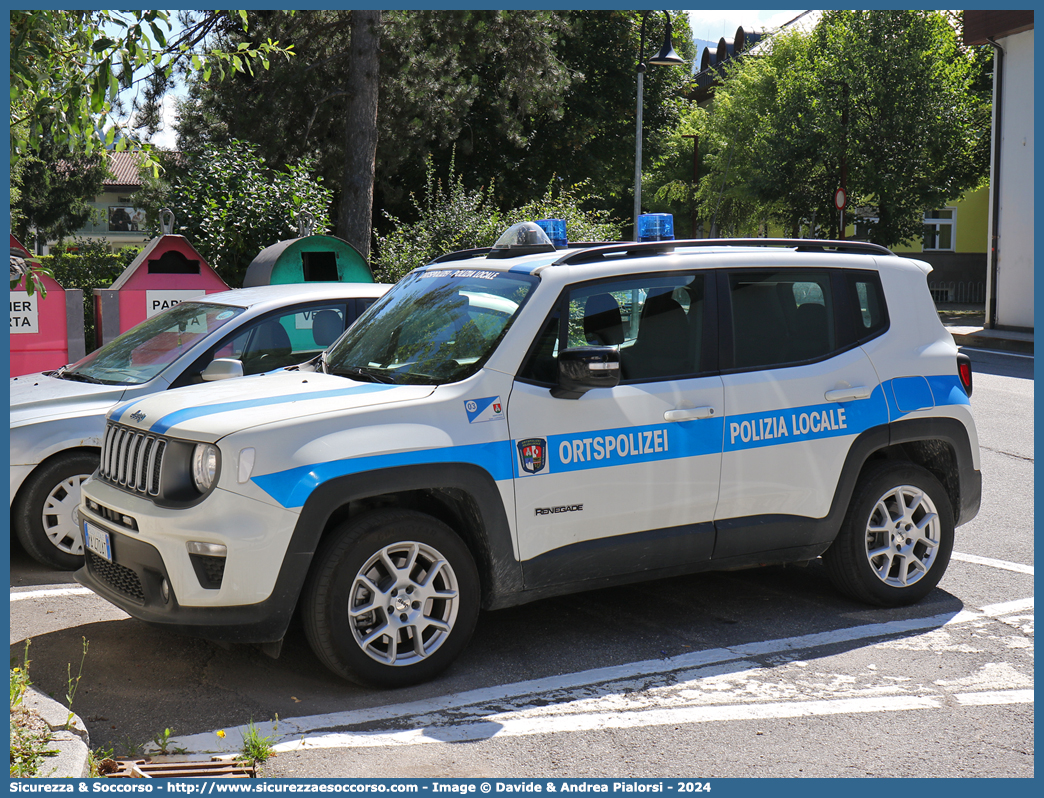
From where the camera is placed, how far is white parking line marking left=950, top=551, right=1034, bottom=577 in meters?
6.13

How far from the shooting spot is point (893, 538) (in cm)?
538

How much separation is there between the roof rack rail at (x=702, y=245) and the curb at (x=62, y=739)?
9.11 feet

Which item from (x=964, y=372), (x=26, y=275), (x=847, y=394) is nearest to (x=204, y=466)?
(x=26, y=275)

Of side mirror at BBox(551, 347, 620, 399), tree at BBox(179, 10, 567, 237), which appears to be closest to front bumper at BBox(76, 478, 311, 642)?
side mirror at BBox(551, 347, 620, 399)

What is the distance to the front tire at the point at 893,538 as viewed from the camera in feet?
17.3

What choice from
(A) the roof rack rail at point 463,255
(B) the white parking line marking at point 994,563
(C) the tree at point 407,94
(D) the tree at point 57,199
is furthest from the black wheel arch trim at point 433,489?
(D) the tree at point 57,199

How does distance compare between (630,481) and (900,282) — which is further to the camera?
(900,282)

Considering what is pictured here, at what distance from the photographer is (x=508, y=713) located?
408cm

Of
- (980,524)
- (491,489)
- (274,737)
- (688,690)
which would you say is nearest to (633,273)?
(491,489)

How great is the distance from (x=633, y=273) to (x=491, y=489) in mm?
1301

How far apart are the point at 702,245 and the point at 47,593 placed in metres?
4.04

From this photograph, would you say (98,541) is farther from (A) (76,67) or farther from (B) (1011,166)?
(B) (1011,166)

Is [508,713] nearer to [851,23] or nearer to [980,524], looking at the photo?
[980,524]

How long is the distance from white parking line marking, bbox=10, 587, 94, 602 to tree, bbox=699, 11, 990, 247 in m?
27.7
